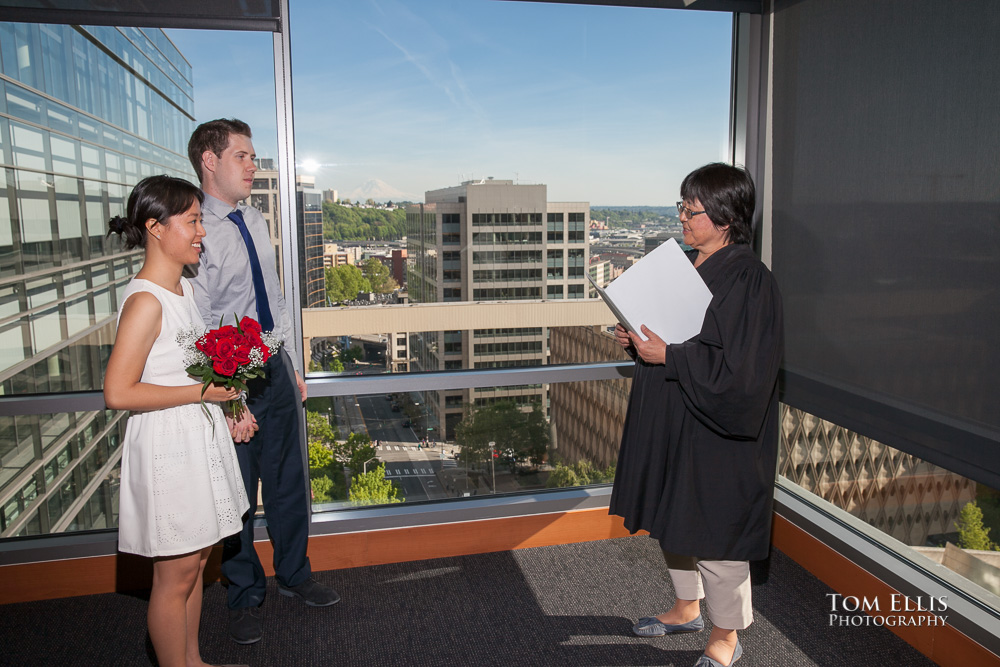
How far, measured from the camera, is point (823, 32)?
2781mm

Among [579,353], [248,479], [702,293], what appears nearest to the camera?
[702,293]

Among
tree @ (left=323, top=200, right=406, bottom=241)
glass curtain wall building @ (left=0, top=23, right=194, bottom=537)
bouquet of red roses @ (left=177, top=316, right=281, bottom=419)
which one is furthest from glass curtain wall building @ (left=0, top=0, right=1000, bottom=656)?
bouquet of red roses @ (left=177, top=316, right=281, bottom=419)

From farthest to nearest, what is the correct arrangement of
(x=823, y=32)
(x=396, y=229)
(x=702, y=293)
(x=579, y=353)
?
(x=579, y=353) → (x=396, y=229) → (x=823, y=32) → (x=702, y=293)

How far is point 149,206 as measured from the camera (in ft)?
6.17

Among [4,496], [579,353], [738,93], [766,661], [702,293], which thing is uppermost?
[738,93]

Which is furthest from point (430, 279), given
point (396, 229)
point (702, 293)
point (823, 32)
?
point (823, 32)

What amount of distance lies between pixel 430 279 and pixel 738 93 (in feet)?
5.93

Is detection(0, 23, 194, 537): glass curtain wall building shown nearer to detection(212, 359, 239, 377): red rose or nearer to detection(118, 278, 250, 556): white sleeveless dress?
detection(118, 278, 250, 556): white sleeveless dress

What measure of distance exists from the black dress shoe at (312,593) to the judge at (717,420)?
4.24ft

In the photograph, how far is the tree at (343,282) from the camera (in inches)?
119

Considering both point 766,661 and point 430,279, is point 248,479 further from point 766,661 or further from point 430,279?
point 766,661

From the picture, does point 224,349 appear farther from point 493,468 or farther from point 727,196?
point 493,468

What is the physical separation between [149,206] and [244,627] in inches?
63.5

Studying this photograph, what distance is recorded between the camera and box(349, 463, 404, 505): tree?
3.16 meters
